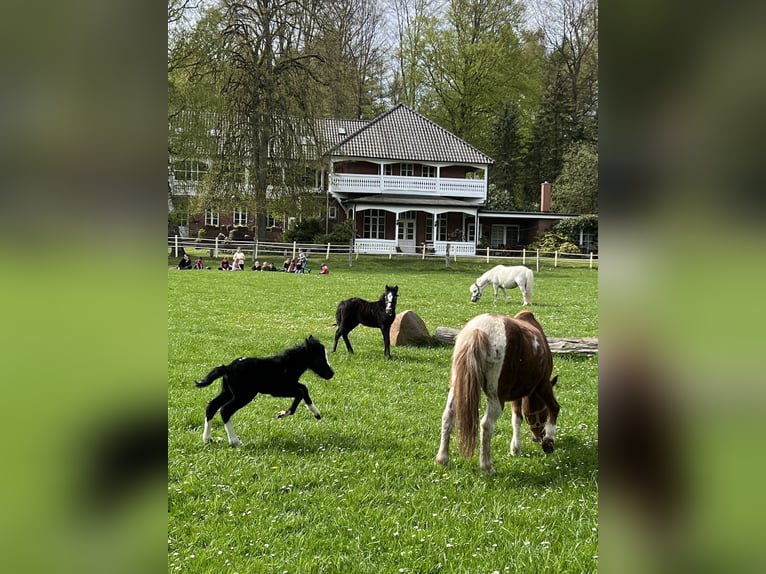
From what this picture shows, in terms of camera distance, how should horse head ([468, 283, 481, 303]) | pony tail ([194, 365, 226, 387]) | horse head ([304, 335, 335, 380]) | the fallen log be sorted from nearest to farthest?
pony tail ([194, 365, 226, 387]) < horse head ([304, 335, 335, 380]) < the fallen log < horse head ([468, 283, 481, 303])

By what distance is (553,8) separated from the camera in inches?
1204

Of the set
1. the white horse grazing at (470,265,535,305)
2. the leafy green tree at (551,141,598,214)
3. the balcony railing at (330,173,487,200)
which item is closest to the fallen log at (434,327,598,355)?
the white horse grazing at (470,265,535,305)

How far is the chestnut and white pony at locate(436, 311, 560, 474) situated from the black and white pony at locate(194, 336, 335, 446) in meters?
1.61

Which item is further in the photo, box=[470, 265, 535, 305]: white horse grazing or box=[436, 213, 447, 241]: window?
box=[436, 213, 447, 241]: window

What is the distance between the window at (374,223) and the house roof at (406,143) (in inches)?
157

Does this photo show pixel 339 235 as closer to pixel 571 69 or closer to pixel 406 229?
pixel 406 229

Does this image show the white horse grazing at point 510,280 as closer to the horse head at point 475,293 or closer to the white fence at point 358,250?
the horse head at point 475,293

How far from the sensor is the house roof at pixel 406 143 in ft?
134

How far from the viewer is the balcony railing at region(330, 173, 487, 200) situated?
130 feet

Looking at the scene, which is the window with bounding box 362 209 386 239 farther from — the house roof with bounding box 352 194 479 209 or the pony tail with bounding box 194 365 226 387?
the pony tail with bounding box 194 365 226 387

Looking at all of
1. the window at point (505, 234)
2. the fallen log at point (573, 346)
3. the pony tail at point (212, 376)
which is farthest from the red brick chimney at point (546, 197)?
the pony tail at point (212, 376)

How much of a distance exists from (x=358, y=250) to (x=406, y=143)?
1081cm
